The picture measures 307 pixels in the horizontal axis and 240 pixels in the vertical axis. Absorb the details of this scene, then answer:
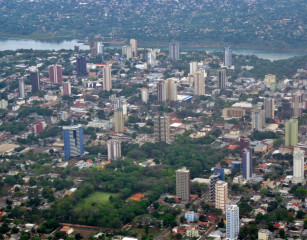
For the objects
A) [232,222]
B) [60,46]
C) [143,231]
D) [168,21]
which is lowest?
[143,231]

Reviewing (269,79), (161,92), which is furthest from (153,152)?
(269,79)

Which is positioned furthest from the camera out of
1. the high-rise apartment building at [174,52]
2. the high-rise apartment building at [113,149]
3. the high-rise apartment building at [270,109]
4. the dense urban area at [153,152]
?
the high-rise apartment building at [174,52]

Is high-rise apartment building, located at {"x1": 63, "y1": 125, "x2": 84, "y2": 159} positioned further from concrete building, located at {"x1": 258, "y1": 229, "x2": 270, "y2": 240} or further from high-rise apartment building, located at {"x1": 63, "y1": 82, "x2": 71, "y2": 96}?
high-rise apartment building, located at {"x1": 63, "y1": 82, "x2": 71, "y2": 96}

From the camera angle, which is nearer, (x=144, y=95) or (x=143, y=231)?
(x=143, y=231)

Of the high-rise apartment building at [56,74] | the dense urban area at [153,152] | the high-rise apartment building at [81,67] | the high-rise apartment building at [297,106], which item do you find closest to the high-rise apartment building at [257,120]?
the dense urban area at [153,152]

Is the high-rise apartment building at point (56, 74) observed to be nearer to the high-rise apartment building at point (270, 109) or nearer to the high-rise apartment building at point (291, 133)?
the high-rise apartment building at point (270, 109)

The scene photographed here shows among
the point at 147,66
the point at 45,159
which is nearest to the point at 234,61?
the point at 147,66

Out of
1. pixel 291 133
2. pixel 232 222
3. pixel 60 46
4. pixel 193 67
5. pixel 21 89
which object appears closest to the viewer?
pixel 232 222

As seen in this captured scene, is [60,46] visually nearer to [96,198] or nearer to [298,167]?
[96,198]
